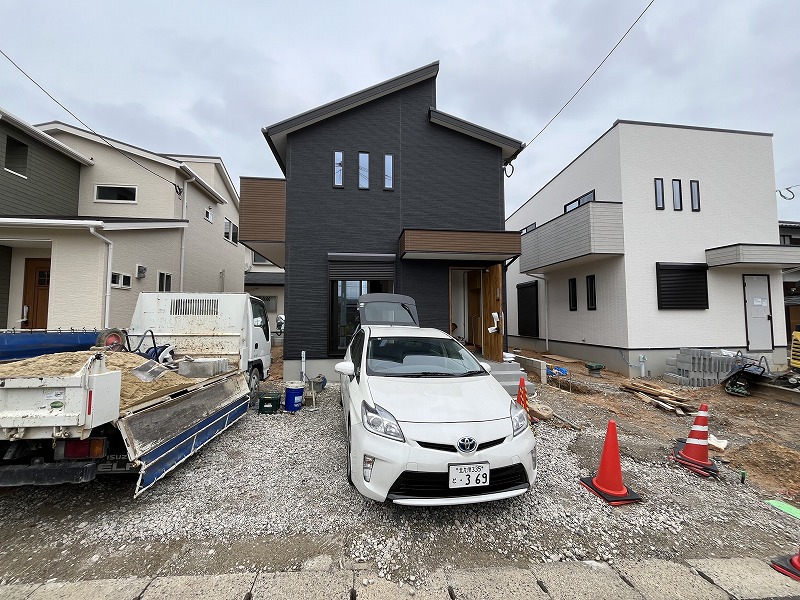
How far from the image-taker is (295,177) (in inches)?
328

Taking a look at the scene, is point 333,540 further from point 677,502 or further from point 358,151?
point 358,151

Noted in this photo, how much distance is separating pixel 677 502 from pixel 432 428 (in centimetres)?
254

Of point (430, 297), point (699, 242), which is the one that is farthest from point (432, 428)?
point (699, 242)

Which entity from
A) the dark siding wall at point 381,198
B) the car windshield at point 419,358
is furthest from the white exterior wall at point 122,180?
the car windshield at point 419,358

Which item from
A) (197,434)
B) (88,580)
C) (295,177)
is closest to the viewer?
(88,580)

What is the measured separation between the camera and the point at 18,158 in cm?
913

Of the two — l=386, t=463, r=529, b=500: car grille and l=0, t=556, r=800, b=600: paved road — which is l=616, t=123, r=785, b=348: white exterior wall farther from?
l=386, t=463, r=529, b=500: car grille

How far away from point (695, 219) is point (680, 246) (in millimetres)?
1016

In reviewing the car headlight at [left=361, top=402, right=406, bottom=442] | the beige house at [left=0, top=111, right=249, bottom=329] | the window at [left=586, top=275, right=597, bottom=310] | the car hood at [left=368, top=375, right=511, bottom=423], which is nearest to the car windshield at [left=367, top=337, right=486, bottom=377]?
the car hood at [left=368, top=375, right=511, bottom=423]

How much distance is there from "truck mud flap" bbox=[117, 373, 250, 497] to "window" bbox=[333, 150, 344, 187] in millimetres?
5649

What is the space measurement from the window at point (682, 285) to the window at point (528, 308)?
5.06 metres

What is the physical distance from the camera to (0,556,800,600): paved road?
2025 millimetres

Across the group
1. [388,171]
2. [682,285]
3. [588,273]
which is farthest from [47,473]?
[682,285]

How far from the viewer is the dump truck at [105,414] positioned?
2.42 metres
